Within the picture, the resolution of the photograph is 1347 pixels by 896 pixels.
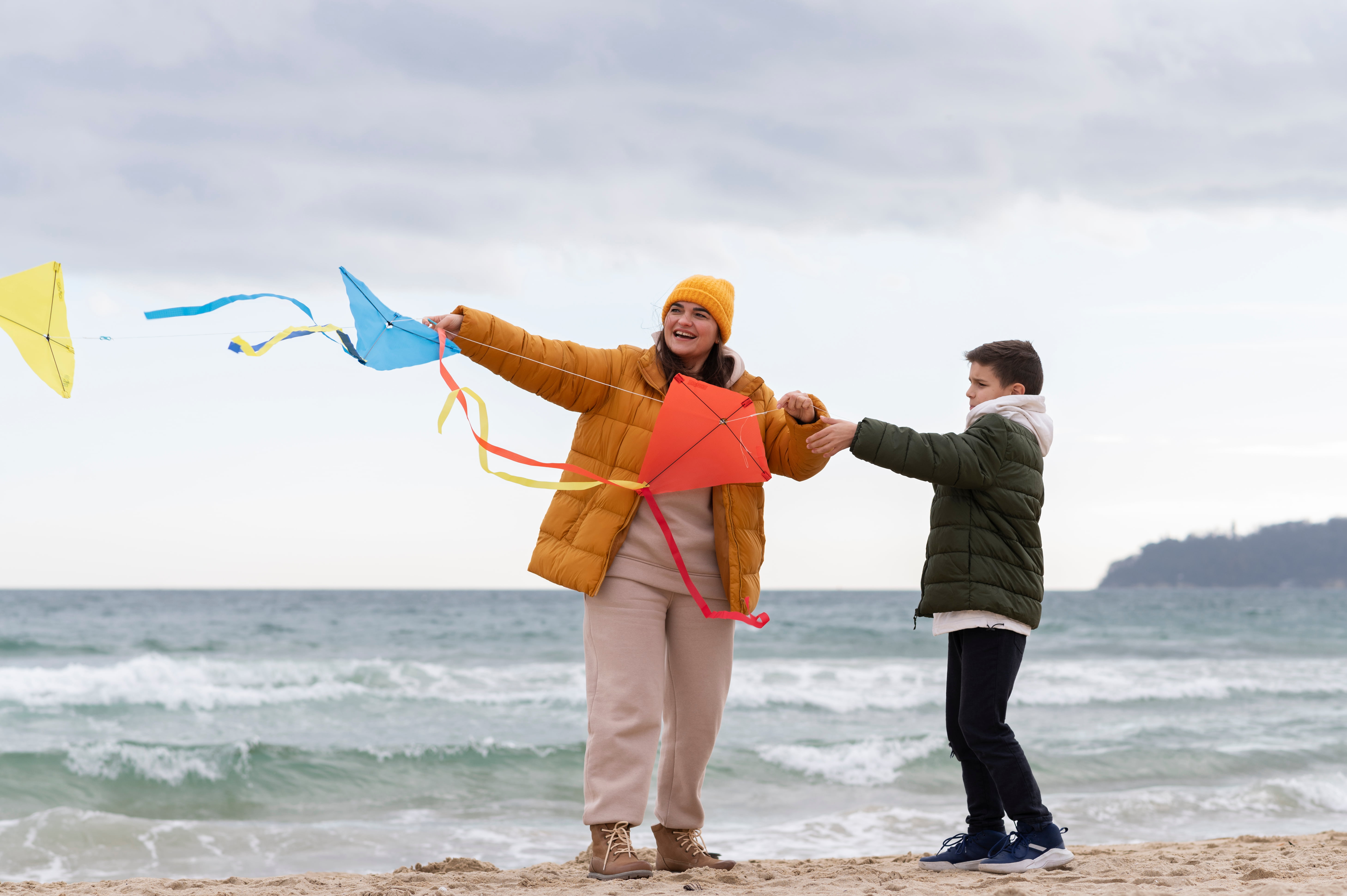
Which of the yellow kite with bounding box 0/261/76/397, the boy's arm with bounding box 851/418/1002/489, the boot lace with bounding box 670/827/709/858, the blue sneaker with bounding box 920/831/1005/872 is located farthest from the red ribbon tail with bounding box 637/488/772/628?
the yellow kite with bounding box 0/261/76/397

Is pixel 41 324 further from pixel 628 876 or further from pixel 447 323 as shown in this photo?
pixel 628 876

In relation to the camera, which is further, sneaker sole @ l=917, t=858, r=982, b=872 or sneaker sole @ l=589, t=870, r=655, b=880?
sneaker sole @ l=917, t=858, r=982, b=872

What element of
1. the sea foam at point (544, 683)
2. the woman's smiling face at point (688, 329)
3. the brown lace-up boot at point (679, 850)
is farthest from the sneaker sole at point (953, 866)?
the sea foam at point (544, 683)

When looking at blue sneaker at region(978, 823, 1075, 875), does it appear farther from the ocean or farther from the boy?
the ocean

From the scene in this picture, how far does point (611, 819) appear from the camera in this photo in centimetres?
297

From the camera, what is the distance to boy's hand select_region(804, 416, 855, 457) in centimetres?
291

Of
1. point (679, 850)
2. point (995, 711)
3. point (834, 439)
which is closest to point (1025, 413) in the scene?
point (834, 439)

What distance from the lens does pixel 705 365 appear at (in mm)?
3223

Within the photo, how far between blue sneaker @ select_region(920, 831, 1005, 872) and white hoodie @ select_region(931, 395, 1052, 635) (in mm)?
684

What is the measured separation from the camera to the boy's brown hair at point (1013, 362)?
3.21m

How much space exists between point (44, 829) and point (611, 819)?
3911 mm

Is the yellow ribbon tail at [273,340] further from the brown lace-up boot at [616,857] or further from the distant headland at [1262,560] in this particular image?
the distant headland at [1262,560]

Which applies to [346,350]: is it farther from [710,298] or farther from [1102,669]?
[1102,669]

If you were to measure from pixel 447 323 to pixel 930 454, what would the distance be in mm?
1371
